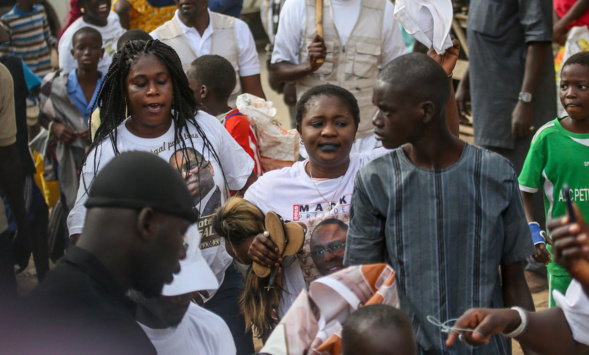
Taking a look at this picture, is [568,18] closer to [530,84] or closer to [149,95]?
[530,84]

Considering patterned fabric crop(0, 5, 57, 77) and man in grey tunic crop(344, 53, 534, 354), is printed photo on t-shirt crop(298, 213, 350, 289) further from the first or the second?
patterned fabric crop(0, 5, 57, 77)

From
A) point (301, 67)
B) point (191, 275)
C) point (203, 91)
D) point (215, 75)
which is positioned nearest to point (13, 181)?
point (203, 91)

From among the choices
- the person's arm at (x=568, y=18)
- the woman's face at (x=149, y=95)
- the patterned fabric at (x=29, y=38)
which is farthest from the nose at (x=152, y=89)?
the patterned fabric at (x=29, y=38)

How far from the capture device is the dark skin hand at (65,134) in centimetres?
639

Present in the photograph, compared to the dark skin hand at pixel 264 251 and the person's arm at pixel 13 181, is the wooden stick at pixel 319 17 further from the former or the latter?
the dark skin hand at pixel 264 251

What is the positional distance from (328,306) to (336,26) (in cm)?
335

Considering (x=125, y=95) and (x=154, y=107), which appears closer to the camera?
(x=154, y=107)

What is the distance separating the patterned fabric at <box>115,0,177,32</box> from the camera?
741 centimetres

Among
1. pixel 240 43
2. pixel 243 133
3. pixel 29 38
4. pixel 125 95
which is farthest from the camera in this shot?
pixel 29 38

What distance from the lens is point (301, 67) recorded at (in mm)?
5562

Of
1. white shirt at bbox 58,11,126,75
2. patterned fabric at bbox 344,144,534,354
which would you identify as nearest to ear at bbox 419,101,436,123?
patterned fabric at bbox 344,144,534,354

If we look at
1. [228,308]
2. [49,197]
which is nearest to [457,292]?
[228,308]

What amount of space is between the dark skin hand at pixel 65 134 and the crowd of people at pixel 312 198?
1cm

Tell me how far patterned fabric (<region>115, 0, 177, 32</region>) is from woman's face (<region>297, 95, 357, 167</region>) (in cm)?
396
